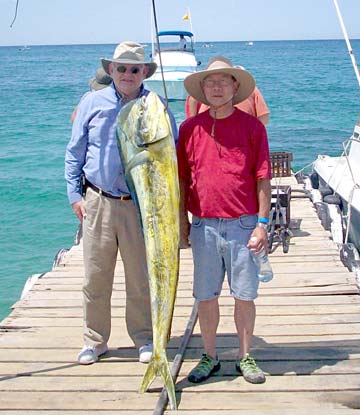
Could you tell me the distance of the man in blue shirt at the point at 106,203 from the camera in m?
3.71

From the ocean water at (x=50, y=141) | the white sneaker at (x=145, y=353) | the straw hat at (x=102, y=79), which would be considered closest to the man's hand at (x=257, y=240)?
the white sneaker at (x=145, y=353)

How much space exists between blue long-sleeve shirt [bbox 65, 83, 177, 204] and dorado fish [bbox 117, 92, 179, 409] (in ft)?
0.90

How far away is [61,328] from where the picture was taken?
4.84 metres

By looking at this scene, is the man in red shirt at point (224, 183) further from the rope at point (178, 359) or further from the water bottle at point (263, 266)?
the rope at point (178, 359)

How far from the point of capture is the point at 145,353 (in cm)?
405

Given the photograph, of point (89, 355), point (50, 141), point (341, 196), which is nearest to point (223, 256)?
point (89, 355)

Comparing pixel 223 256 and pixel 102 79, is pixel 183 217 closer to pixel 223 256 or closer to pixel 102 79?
pixel 223 256

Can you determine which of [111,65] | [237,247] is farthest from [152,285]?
[111,65]

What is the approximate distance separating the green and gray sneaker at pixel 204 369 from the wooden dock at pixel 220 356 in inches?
1.7

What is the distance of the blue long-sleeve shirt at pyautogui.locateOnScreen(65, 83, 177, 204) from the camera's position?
12.2 feet

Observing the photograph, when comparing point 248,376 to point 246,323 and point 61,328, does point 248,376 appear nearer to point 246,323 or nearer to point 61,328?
point 246,323

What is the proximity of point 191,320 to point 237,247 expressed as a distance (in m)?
1.23

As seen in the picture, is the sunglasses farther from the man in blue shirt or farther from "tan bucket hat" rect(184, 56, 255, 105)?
"tan bucket hat" rect(184, 56, 255, 105)

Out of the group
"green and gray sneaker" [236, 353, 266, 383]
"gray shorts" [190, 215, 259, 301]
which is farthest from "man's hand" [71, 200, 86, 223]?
"green and gray sneaker" [236, 353, 266, 383]
